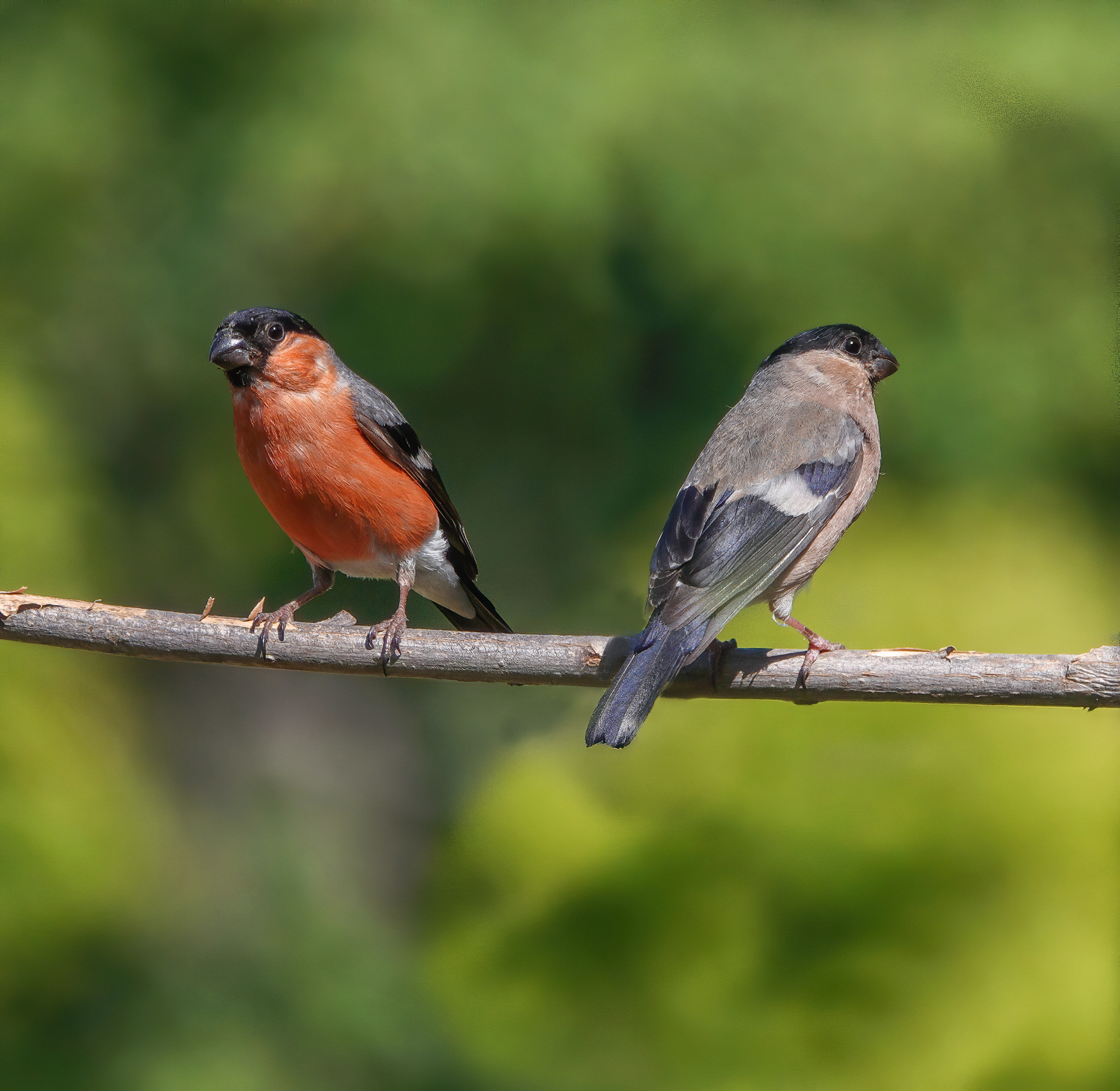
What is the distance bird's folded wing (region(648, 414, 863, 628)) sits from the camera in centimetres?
340

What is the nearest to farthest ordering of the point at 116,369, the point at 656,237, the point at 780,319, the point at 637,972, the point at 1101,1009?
the point at 1101,1009, the point at 637,972, the point at 780,319, the point at 656,237, the point at 116,369

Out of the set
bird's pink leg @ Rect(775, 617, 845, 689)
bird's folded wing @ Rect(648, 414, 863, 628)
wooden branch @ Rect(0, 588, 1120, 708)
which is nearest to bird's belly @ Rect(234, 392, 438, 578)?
wooden branch @ Rect(0, 588, 1120, 708)

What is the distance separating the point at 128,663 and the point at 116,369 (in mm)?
1823

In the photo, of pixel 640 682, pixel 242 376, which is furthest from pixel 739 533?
pixel 242 376

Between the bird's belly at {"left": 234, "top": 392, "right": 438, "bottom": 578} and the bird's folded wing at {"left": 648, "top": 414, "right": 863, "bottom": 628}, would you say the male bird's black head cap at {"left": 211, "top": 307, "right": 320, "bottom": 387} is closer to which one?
the bird's belly at {"left": 234, "top": 392, "right": 438, "bottom": 578}

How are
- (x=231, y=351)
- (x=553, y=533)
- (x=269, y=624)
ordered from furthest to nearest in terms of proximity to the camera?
(x=553, y=533) < (x=231, y=351) < (x=269, y=624)

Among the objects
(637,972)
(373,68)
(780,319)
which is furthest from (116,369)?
(637,972)

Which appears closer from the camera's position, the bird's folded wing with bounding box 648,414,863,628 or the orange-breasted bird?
the bird's folded wing with bounding box 648,414,863,628

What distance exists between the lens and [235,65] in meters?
7.08

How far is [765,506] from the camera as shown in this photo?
3.66m

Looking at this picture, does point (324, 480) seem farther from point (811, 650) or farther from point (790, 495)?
point (811, 650)

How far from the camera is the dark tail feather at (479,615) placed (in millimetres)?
4492

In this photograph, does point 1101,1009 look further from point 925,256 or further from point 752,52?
point 752,52

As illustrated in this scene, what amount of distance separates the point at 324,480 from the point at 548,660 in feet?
3.79
